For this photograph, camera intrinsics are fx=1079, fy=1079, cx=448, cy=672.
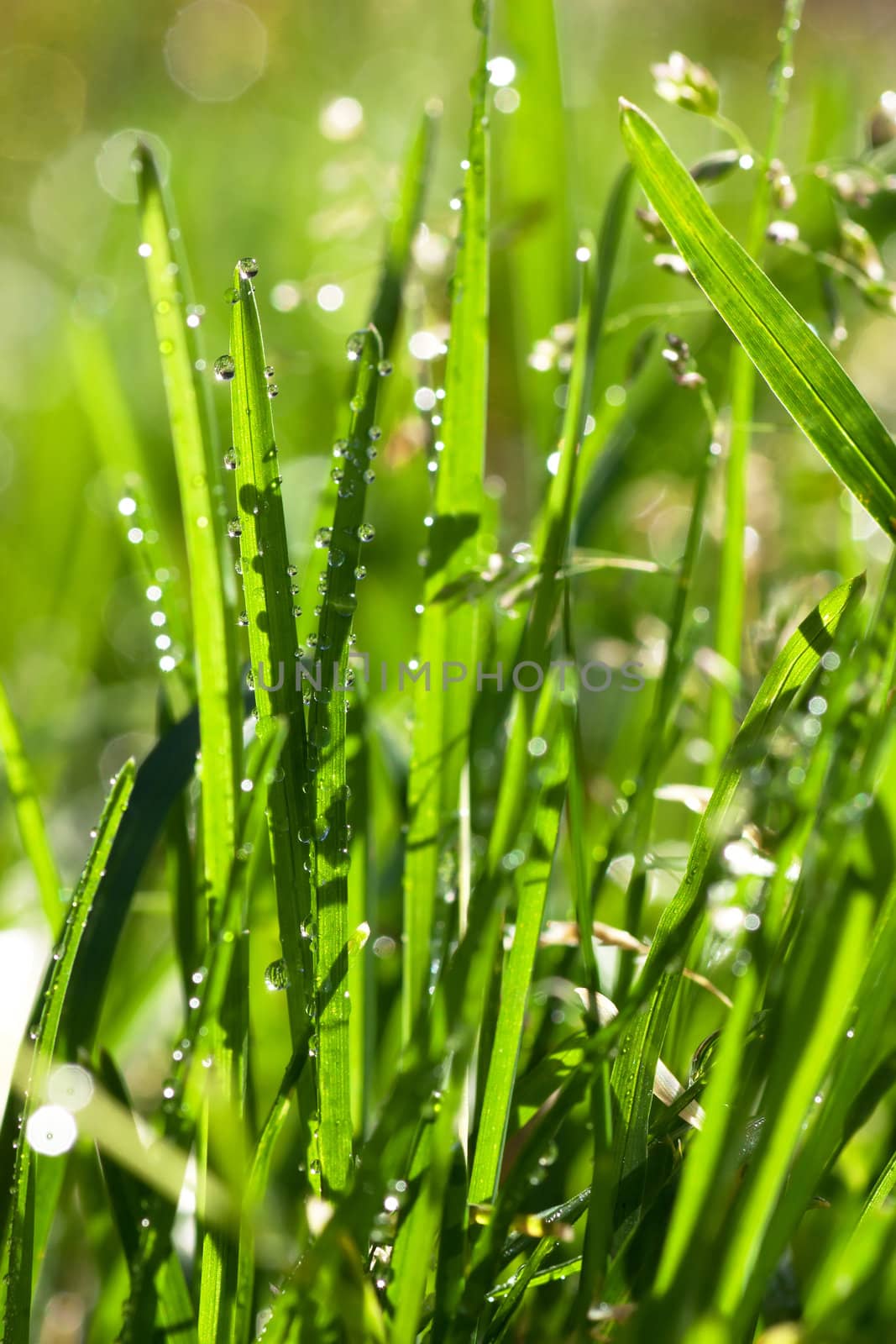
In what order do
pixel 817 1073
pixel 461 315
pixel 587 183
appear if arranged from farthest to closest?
pixel 587 183 → pixel 461 315 → pixel 817 1073

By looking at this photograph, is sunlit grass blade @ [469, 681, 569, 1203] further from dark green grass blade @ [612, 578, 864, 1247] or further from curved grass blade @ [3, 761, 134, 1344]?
curved grass blade @ [3, 761, 134, 1344]

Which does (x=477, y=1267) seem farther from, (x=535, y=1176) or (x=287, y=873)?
(x=287, y=873)

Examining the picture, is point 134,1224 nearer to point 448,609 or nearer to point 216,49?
point 448,609

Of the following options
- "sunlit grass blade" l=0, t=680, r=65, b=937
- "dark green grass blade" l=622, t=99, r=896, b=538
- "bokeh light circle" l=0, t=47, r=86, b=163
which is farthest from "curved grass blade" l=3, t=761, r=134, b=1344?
"bokeh light circle" l=0, t=47, r=86, b=163

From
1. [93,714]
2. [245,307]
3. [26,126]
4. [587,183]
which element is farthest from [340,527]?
[26,126]

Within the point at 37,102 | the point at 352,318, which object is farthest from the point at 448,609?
the point at 37,102

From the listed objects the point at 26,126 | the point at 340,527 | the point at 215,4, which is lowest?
the point at 340,527

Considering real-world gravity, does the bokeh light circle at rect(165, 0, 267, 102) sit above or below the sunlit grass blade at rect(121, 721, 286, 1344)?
above
